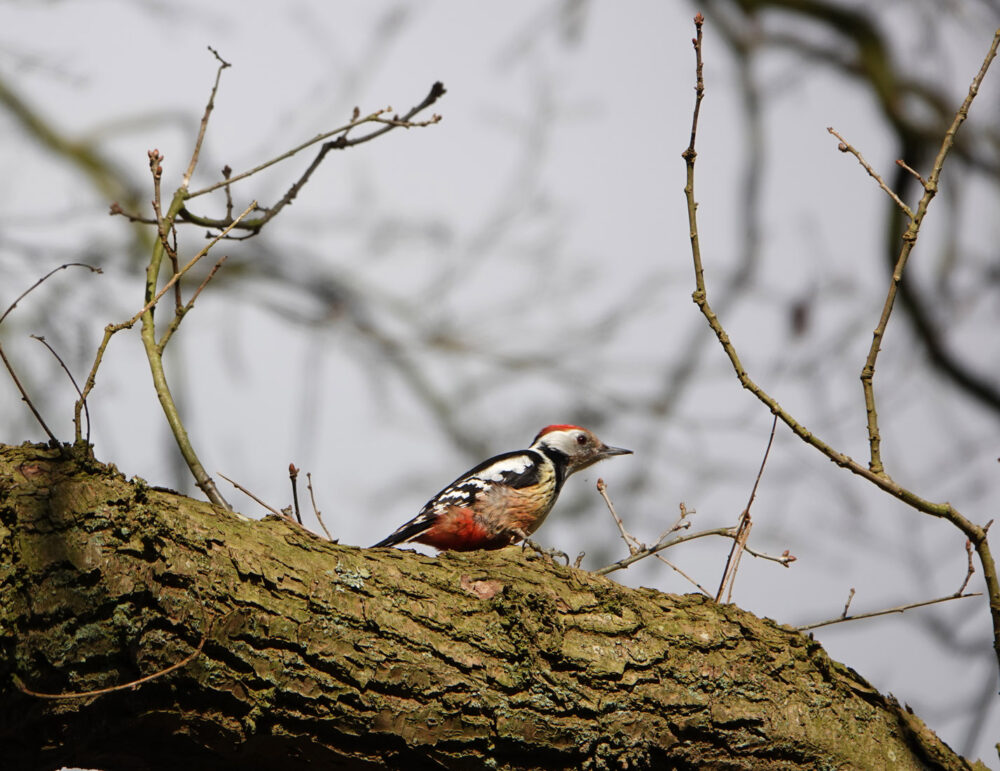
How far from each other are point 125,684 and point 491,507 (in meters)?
2.41

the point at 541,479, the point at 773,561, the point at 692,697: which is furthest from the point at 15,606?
the point at 541,479

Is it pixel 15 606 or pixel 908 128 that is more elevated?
pixel 908 128

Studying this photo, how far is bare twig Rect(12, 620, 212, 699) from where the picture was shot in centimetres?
206

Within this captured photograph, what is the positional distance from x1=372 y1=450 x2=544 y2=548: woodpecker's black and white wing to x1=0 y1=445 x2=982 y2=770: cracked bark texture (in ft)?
Answer: 5.20

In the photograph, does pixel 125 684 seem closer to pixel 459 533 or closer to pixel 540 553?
pixel 540 553

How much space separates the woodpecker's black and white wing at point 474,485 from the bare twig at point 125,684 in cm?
212

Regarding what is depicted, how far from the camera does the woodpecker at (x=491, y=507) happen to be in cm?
433

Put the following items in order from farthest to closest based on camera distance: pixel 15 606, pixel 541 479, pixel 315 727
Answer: pixel 541 479 < pixel 315 727 < pixel 15 606

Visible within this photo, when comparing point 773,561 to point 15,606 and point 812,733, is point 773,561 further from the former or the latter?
point 15,606

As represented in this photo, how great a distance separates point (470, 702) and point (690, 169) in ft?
5.42

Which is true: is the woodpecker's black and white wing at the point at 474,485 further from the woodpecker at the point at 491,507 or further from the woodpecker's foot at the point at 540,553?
the woodpecker's foot at the point at 540,553

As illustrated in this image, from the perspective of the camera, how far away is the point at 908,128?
653 centimetres

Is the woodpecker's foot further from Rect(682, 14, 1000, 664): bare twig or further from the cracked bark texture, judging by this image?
Rect(682, 14, 1000, 664): bare twig

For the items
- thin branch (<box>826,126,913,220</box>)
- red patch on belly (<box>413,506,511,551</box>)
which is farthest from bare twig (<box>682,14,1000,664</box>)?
red patch on belly (<box>413,506,511,551</box>)
